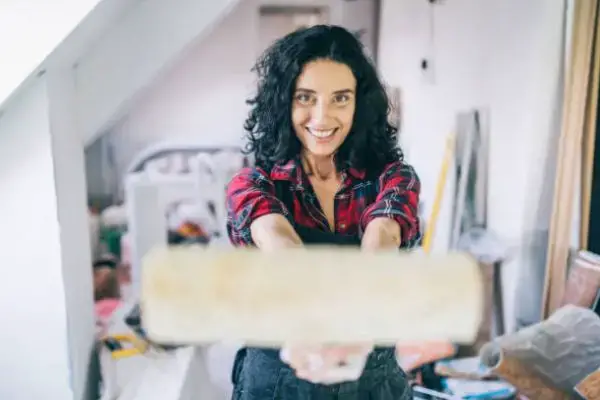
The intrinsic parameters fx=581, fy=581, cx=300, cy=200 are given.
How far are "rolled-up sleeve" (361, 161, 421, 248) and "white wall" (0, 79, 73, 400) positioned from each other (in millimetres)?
499

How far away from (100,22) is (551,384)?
36.1 inches

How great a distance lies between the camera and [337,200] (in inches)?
20.8

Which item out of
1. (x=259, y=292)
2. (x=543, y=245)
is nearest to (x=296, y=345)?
(x=259, y=292)

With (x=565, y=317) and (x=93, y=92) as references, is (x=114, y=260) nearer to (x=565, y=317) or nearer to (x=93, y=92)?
(x=93, y=92)

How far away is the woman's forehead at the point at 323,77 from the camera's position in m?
0.50

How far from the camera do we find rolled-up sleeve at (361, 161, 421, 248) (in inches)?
19.8

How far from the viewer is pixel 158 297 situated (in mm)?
415

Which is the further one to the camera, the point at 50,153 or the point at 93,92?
the point at 93,92

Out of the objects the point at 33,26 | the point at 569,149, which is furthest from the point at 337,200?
the point at 569,149

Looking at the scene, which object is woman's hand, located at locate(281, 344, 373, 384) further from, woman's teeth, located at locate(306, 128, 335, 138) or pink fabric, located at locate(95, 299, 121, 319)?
pink fabric, located at locate(95, 299, 121, 319)

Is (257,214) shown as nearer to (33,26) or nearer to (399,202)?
(399,202)

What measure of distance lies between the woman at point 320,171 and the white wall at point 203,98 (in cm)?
42

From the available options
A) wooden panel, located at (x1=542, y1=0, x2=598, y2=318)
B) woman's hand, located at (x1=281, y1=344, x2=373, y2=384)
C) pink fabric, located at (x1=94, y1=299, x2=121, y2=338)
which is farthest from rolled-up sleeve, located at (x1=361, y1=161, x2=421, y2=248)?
pink fabric, located at (x1=94, y1=299, x2=121, y2=338)

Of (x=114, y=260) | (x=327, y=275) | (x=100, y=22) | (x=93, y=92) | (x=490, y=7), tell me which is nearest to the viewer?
(x=327, y=275)
